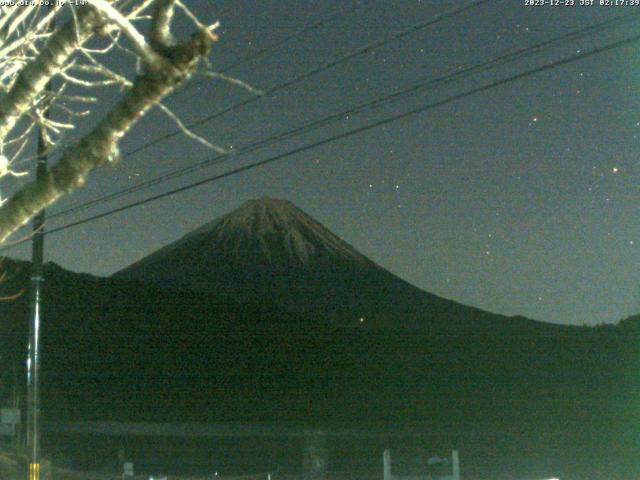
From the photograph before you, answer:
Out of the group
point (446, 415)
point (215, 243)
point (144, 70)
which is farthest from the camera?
point (215, 243)

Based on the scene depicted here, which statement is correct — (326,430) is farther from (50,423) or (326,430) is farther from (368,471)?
(368,471)

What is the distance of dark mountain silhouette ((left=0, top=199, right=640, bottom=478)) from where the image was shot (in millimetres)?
57500

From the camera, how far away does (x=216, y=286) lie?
152750mm

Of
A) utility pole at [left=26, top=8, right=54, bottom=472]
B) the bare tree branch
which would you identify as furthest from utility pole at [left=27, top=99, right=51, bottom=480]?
the bare tree branch

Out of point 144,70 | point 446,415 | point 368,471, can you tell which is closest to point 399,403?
point 446,415

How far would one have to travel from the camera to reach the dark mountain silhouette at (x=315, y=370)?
57500mm

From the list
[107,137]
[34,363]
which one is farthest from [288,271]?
[107,137]

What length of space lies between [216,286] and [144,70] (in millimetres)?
149610

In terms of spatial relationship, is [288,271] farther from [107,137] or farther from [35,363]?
[107,137]

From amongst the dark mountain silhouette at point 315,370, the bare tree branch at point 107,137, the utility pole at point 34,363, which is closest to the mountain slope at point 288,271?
the dark mountain silhouette at point 315,370

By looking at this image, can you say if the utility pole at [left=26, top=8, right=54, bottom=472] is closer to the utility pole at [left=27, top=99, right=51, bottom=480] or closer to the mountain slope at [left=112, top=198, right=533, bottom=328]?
the utility pole at [left=27, top=99, right=51, bottom=480]

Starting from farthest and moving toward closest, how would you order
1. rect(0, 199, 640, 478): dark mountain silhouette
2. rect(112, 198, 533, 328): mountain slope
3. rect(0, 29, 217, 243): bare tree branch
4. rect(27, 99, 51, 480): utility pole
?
rect(112, 198, 533, 328): mountain slope, rect(0, 199, 640, 478): dark mountain silhouette, rect(27, 99, 51, 480): utility pole, rect(0, 29, 217, 243): bare tree branch

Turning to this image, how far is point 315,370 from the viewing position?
7912 cm

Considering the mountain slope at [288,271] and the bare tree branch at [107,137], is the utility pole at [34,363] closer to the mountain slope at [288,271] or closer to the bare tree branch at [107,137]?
the bare tree branch at [107,137]
